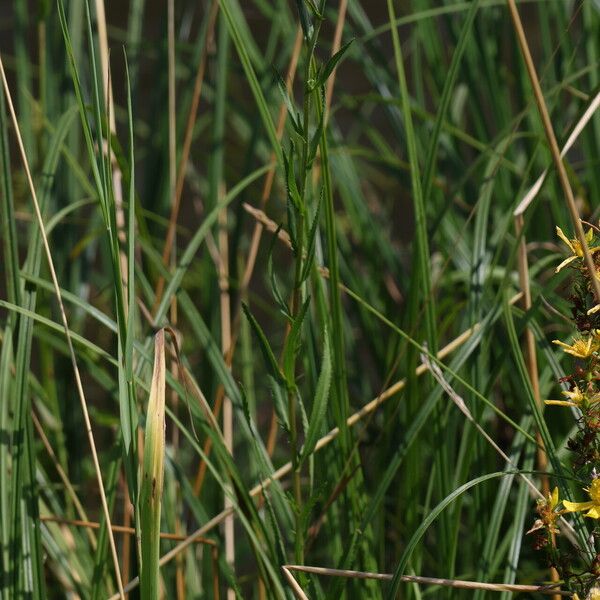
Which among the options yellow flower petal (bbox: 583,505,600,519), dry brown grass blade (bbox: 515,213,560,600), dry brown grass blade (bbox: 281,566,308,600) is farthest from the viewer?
dry brown grass blade (bbox: 515,213,560,600)

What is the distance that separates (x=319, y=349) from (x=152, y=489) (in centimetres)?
39

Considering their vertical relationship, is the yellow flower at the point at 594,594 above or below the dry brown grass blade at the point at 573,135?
below

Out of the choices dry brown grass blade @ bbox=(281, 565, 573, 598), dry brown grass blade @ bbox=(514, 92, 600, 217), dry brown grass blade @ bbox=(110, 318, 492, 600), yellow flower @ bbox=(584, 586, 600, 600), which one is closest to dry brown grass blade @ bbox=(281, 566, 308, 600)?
dry brown grass blade @ bbox=(281, 565, 573, 598)

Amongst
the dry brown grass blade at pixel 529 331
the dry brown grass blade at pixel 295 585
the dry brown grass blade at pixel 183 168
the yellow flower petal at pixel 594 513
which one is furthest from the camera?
the dry brown grass blade at pixel 183 168

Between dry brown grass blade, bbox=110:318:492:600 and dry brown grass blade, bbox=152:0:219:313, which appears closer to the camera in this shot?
dry brown grass blade, bbox=110:318:492:600

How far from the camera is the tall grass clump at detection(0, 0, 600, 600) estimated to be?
700 millimetres

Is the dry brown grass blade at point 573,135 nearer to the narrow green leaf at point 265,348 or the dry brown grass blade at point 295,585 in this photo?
the narrow green leaf at point 265,348

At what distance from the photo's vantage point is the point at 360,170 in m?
1.85

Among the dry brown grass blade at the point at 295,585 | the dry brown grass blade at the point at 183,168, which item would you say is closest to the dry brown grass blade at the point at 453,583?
the dry brown grass blade at the point at 295,585

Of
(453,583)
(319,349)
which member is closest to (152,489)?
(453,583)

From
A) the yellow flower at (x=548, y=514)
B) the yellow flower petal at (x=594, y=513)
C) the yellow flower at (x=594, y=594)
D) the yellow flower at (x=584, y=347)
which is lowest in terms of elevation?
the yellow flower at (x=594, y=594)

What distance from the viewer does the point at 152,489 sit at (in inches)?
25.9

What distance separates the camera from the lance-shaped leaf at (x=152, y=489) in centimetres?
65

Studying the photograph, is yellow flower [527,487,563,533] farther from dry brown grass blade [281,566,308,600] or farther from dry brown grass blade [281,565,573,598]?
dry brown grass blade [281,566,308,600]
